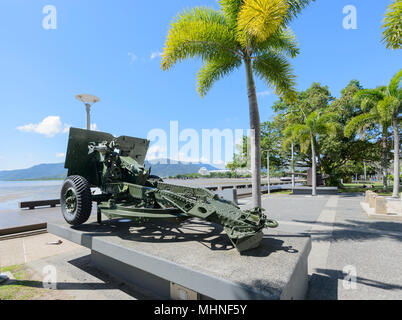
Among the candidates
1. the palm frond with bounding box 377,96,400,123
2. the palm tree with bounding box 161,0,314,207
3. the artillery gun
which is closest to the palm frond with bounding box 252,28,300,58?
the palm tree with bounding box 161,0,314,207

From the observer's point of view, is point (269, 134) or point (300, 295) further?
point (269, 134)

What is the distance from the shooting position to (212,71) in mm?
6656

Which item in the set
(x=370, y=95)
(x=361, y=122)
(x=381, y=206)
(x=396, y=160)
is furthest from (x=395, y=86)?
(x=381, y=206)

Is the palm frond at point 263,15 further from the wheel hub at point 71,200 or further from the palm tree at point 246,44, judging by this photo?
the wheel hub at point 71,200

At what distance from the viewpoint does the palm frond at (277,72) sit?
6.20m

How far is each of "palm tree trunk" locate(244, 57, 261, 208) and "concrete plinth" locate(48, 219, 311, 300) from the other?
1769 mm

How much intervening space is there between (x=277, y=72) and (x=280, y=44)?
85cm

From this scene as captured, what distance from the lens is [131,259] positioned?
10.4 feet

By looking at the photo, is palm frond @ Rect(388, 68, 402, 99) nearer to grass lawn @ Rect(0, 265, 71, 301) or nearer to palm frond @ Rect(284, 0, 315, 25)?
palm frond @ Rect(284, 0, 315, 25)

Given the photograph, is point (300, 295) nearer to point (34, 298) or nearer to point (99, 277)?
point (99, 277)

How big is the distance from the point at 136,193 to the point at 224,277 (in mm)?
2361

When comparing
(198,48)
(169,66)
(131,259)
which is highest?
(198,48)

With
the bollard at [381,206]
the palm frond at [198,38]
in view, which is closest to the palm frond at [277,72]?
the palm frond at [198,38]

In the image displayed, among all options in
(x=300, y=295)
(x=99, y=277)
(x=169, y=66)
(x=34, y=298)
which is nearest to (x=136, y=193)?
(x=99, y=277)
